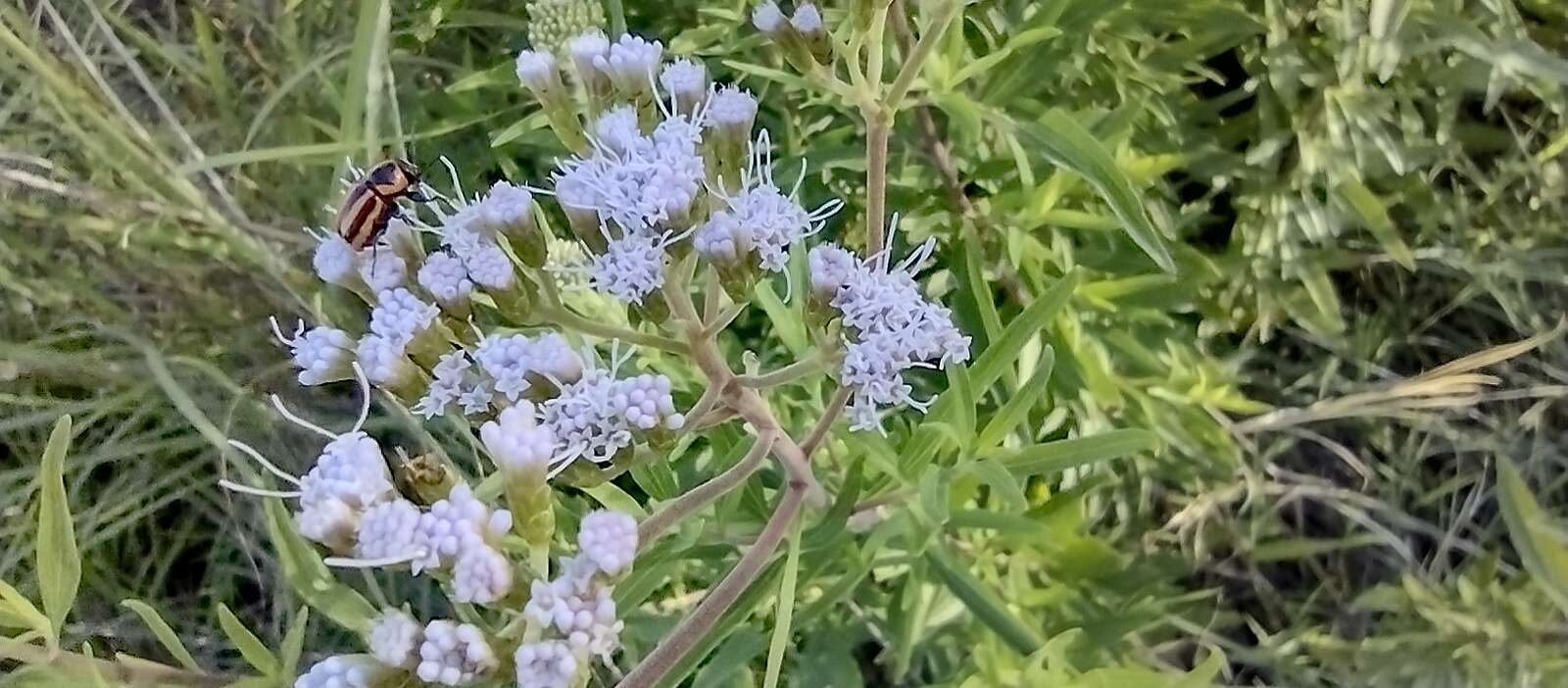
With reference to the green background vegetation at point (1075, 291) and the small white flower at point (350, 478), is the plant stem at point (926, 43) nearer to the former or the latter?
the green background vegetation at point (1075, 291)

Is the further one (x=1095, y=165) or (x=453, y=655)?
(x=1095, y=165)

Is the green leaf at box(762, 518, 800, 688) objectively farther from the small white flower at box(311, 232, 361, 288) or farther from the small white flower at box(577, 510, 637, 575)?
the small white flower at box(311, 232, 361, 288)

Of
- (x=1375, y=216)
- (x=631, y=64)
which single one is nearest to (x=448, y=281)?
(x=631, y=64)

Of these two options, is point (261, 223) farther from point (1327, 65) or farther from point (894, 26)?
point (1327, 65)

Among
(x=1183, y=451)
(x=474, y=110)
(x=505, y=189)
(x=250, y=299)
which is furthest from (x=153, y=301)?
(x=1183, y=451)

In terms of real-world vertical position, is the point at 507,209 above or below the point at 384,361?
above

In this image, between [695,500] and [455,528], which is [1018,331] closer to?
[695,500]
